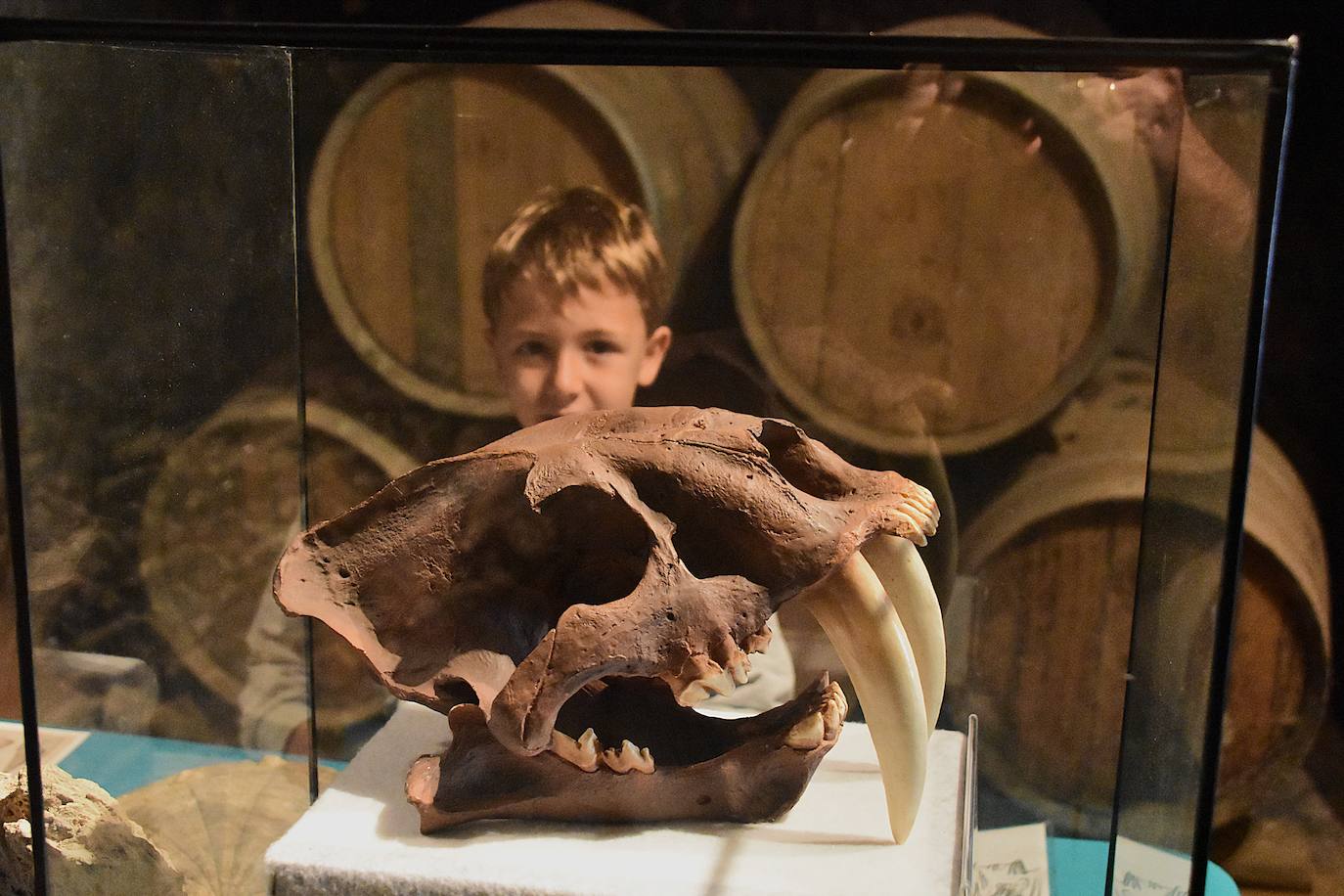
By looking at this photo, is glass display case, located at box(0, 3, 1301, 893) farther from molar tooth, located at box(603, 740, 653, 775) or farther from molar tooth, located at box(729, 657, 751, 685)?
molar tooth, located at box(729, 657, 751, 685)

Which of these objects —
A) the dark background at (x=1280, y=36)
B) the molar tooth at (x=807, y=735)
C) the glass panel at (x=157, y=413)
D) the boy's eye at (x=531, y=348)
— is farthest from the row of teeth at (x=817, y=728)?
the dark background at (x=1280, y=36)

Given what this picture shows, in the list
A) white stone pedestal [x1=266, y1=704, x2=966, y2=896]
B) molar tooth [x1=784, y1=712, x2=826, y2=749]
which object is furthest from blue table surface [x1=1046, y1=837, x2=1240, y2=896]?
molar tooth [x1=784, y1=712, x2=826, y2=749]

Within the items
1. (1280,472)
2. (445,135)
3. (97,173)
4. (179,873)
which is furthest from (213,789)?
(1280,472)

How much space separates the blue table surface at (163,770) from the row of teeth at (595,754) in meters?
0.60

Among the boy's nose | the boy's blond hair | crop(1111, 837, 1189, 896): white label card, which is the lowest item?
crop(1111, 837, 1189, 896): white label card

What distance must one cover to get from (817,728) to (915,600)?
0.17 metres

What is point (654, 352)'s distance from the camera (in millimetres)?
1518

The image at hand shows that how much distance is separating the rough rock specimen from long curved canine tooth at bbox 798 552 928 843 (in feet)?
2.89

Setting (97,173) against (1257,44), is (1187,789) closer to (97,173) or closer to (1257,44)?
(1257,44)

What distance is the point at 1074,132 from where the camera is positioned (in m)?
1.40

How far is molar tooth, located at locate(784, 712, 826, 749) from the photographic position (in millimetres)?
1254

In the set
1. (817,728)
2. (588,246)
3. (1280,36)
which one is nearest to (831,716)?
(817,728)

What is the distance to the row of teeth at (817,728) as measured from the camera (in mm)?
1255

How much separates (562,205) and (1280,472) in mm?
1318
